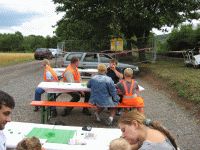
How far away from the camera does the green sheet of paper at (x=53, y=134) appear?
6.17 m

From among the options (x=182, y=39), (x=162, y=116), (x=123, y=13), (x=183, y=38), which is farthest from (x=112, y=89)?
(x=183, y=38)

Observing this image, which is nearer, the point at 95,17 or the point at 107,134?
the point at 107,134

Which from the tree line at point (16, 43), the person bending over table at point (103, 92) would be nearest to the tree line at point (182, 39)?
the person bending over table at point (103, 92)

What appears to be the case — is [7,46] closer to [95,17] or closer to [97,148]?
[95,17]

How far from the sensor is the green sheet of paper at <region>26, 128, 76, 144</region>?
6.17 meters

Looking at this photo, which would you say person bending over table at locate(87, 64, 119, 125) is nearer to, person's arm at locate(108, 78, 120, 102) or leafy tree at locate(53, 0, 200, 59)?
person's arm at locate(108, 78, 120, 102)

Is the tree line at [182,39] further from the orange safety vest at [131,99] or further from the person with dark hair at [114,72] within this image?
the orange safety vest at [131,99]

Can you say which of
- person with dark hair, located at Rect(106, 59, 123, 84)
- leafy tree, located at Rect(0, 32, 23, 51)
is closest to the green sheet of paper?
person with dark hair, located at Rect(106, 59, 123, 84)

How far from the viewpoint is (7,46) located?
13188cm

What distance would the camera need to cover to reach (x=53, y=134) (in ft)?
21.2

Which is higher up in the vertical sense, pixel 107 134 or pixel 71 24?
pixel 71 24

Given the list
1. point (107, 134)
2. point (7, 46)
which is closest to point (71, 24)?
point (107, 134)

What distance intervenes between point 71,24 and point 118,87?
22279 mm

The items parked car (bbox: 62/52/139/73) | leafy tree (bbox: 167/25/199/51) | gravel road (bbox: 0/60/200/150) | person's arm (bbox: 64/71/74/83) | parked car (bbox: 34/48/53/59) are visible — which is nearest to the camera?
gravel road (bbox: 0/60/200/150)
